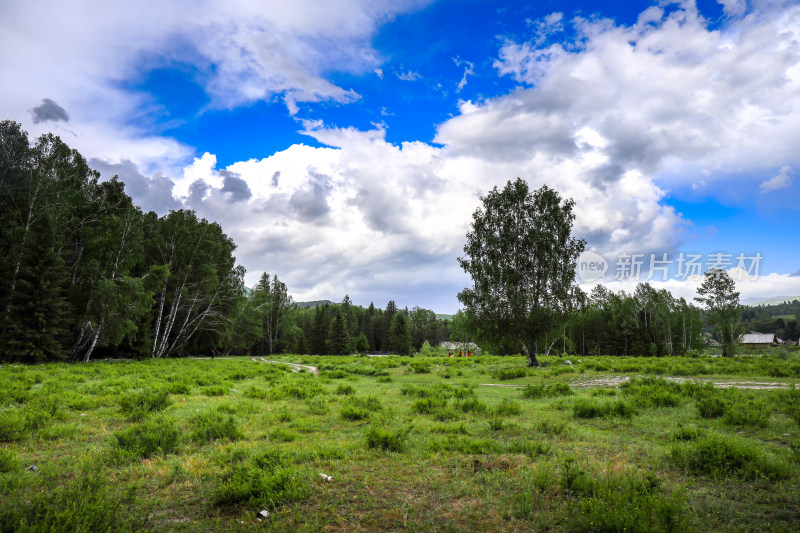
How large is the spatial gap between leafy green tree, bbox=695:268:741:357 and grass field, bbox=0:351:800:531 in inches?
2283

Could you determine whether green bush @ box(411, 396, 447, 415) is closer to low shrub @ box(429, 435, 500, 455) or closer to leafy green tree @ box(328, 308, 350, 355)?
low shrub @ box(429, 435, 500, 455)

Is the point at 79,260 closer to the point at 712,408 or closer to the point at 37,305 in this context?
the point at 37,305

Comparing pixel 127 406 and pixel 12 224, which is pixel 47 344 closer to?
pixel 12 224

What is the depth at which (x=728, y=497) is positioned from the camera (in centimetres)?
579

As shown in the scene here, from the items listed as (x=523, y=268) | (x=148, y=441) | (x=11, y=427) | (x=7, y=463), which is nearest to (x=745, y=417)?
A: (x=148, y=441)

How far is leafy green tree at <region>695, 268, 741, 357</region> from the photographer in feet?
188

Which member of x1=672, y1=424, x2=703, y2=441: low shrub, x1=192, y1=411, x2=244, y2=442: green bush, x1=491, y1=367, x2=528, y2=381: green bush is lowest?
x1=491, y1=367, x2=528, y2=381: green bush

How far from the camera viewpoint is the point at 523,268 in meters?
32.5

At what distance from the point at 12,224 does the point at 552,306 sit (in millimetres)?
42245

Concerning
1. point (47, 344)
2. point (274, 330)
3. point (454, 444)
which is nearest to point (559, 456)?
point (454, 444)

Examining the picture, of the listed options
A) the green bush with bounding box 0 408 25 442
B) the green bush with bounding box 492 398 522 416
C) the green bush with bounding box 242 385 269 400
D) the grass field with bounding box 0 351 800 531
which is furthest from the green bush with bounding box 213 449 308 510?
the green bush with bounding box 242 385 269 400

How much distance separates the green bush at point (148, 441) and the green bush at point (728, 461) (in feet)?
34.9

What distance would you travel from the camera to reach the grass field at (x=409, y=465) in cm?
518

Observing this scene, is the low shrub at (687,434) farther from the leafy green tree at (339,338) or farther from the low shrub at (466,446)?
the leafy green tree at (339,338)
